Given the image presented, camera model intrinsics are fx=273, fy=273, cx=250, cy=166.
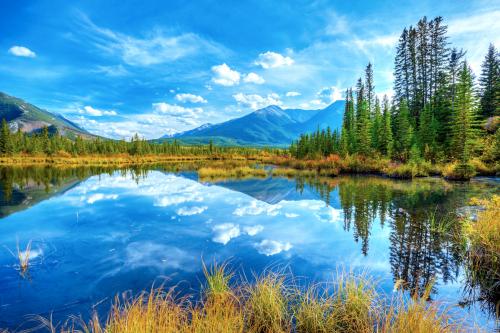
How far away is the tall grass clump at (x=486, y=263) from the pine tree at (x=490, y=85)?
44.4m

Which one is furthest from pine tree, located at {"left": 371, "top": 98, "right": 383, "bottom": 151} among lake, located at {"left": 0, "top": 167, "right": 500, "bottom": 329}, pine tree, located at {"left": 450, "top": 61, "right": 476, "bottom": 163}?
lake, located at {"left": 0, "top": 167, "right": 500, "bottom": 329}

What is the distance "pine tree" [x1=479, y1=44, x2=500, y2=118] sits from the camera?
44.9 metres

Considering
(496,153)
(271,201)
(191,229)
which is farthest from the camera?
(496,153)

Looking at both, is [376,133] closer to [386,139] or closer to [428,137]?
[386,139]

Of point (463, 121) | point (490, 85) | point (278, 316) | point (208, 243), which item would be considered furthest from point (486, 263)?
point (490, 85)

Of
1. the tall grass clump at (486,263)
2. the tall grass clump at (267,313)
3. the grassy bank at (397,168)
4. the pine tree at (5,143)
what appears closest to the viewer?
the tall grass clump at (267,313)

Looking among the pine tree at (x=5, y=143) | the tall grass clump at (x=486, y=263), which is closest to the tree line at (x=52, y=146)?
the pine tree at (x=5, y=143)

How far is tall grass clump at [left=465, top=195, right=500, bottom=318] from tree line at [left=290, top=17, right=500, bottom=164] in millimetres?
25442

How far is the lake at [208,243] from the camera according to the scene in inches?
288

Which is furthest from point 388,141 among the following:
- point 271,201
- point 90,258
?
point 90,258

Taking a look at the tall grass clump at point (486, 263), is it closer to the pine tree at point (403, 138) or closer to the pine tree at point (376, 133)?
the pine tree at point (403, 138)

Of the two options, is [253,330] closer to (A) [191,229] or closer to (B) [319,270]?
(B) [319,270]

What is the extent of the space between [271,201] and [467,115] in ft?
85.8

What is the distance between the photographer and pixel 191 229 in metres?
13.9
